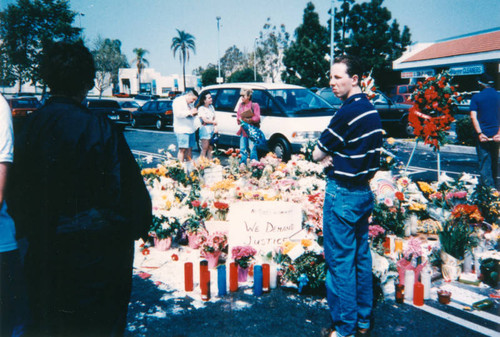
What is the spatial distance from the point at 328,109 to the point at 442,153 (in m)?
4.52

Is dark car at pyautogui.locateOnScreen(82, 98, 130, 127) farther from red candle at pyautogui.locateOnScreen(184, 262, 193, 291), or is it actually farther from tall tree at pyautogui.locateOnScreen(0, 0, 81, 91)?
red candle at pyautogui.locateOnScreen(184, 262, 193, 291)

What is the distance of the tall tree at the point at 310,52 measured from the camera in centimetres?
3312

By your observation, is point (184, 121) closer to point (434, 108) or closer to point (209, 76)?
point (434, 108)

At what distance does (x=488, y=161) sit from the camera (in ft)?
19.2

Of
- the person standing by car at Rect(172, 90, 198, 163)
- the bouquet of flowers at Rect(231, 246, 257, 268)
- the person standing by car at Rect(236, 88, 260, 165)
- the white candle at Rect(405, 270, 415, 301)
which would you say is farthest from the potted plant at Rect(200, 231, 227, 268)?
the person standing by car at Rect(236, 88, 260, 165)

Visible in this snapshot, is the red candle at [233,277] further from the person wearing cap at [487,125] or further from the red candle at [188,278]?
the person wearing cap at [487,125]

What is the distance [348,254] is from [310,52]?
3185 centimetres

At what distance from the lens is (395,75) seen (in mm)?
37406

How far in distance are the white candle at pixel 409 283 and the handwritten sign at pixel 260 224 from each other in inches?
43.8

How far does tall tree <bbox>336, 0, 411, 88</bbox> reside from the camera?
1369 inches

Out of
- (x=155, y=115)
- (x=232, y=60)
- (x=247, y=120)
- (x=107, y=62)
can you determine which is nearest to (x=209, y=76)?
(x=232, y=60)

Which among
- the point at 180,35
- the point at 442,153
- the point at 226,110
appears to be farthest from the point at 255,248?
the point at 180,35

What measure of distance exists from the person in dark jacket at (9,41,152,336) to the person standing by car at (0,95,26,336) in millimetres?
44

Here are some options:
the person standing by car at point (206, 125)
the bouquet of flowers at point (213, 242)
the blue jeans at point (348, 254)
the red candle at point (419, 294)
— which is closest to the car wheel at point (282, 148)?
the person standing by car at point (206, 125)
